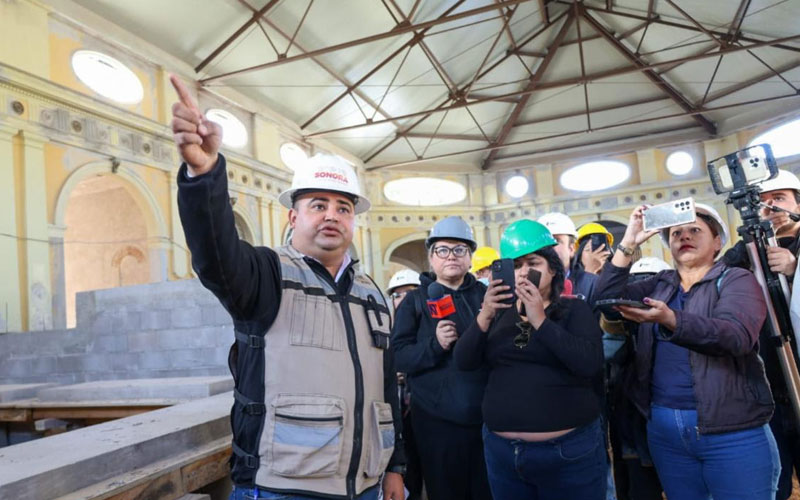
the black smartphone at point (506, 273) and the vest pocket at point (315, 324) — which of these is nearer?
the vest pocket at point (315, 324)

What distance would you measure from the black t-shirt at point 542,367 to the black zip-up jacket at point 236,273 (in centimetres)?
85

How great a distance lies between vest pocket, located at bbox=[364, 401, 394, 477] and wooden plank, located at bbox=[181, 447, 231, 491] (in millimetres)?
941

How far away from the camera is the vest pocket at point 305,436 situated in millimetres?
1494

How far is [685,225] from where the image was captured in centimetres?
229

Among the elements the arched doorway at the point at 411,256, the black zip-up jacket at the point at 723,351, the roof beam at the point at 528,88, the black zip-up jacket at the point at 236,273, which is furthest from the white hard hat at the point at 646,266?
the arched doorway at the point at 411,256

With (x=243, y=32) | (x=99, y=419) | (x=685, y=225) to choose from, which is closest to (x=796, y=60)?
(x=243, y=32)

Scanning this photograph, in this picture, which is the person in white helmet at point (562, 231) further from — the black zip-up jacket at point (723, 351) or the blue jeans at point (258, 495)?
the blue jeans at point (258, 495)

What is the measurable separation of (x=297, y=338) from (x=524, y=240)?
1.19 meters

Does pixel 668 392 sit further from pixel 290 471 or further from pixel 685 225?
pixel 290 471

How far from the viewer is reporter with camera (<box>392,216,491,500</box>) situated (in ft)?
8.57

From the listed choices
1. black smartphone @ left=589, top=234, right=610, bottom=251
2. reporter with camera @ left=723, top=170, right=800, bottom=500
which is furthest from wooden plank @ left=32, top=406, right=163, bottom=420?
reporter with camera @ left=723, top=170, right=800, bottom=500

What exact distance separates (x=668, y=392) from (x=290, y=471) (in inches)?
60.5

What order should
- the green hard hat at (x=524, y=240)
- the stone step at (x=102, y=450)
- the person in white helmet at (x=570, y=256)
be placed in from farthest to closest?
the person in white helmet at (x=570, y=256) → the green hard hat at (x=524, y=240) → the stone step at (x=102, y=450)

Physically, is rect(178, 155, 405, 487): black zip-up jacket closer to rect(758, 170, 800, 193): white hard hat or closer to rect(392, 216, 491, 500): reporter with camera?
rect(392, 216, 491, 500): reporter with camera
